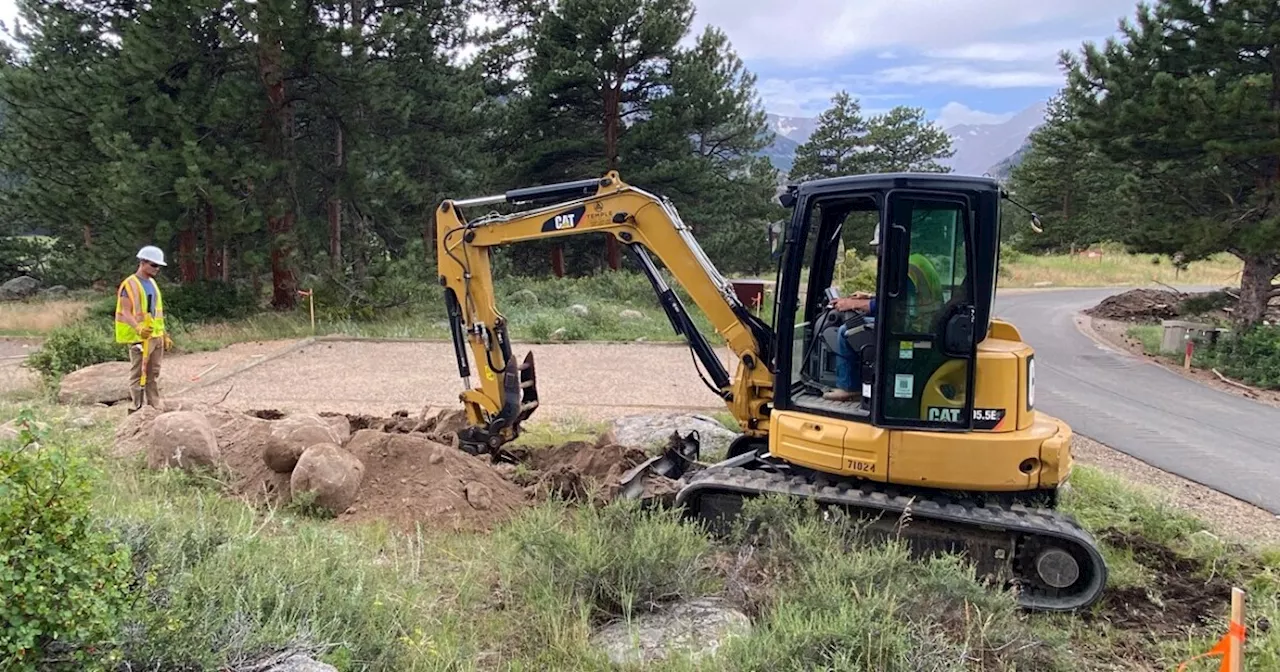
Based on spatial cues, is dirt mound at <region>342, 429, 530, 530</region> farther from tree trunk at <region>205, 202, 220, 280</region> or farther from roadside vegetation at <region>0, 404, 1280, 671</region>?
tree trunk at <region>205, 202, 220, 280</region>

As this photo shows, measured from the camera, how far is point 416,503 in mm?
6129

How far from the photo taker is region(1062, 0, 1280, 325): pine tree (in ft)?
49.1

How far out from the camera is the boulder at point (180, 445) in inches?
255

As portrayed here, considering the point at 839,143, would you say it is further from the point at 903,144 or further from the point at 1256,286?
the point at 1256,286

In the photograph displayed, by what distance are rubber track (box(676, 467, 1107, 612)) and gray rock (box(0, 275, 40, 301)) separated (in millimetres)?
33624

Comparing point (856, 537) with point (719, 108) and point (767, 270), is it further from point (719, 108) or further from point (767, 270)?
point (767, 270)

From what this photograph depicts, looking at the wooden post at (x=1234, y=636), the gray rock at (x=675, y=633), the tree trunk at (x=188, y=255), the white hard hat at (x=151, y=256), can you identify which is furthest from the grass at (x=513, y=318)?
the wooden post at (x=1234, y=636)

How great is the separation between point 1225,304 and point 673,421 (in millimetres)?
16899

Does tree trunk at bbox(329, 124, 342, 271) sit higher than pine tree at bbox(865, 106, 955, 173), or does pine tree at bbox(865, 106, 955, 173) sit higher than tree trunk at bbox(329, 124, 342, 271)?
pine tree at bbox(865, 106, 955, 173)

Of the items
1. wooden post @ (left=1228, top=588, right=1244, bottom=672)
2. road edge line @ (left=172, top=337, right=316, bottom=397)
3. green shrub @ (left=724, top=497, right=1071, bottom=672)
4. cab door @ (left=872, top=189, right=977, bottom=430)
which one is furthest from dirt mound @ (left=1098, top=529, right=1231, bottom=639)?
road edge line @ (left=172, top=337, right=316, bottom=397)

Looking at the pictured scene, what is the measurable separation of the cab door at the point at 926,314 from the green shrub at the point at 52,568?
413 cm

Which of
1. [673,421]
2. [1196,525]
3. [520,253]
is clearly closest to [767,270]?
[520,253]

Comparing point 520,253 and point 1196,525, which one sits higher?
point 520,253

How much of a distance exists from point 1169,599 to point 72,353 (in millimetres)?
13737
